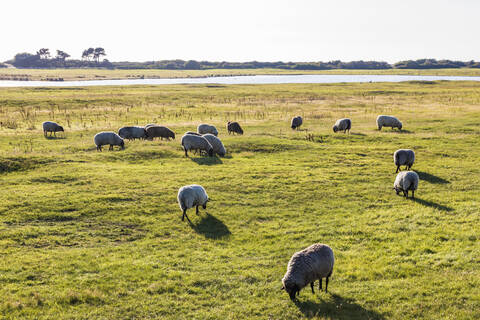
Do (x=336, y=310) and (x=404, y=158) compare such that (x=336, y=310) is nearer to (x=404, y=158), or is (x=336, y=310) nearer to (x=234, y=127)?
(x=404, y=158)

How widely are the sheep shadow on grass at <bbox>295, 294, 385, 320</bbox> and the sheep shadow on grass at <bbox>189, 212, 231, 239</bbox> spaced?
5.35 m

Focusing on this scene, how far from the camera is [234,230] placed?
15125 mm

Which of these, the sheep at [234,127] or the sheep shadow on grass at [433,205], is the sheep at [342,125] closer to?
the sheep at [234,127]

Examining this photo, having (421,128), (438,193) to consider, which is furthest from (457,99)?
(438,193)

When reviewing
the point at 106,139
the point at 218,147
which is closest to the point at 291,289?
the point at 218,147

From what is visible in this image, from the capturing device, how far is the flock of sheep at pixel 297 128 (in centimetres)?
991

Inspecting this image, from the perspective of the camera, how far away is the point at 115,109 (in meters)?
53.2

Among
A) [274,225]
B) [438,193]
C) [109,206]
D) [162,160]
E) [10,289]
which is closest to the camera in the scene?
[10,289]

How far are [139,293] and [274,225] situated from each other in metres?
6.97

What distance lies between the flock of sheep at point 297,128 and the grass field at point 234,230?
738mm

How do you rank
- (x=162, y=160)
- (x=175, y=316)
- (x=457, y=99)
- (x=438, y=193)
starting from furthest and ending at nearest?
(x=457, y=99)
(x=162, y=160)
(x=438, y=193)
(x=175, y=316)

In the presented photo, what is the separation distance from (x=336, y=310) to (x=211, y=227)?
23.2 ft

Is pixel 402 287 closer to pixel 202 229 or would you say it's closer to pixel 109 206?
pixel 202 229

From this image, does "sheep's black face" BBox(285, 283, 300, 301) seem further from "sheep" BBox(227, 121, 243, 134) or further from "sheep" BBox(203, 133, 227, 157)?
"sheep" BBox(227, 121, 243, 134)
